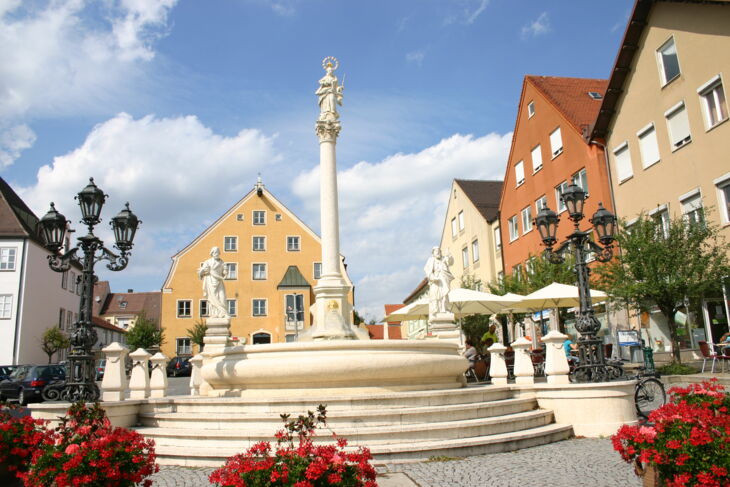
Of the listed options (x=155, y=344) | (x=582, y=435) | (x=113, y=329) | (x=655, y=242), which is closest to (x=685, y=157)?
(x=655, y=242)

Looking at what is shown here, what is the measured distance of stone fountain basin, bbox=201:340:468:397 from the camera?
10680mm

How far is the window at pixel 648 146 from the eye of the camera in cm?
2323

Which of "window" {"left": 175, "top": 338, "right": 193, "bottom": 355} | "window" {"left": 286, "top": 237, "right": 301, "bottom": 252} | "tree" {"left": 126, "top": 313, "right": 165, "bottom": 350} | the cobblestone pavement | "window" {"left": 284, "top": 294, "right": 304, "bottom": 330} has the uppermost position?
"window" {"left": 286, "top": 237, "right": 301, "bottom": 252}

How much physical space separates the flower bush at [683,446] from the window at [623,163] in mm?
21227

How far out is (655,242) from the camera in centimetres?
1844

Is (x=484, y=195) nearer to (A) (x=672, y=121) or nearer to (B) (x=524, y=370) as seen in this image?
(A) (x=672, y=121)

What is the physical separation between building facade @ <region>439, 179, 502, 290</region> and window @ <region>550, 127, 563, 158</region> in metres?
8.49

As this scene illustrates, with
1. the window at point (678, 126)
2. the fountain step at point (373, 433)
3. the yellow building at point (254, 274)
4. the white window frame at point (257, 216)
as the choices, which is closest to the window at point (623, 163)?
the window at point (678, 126)

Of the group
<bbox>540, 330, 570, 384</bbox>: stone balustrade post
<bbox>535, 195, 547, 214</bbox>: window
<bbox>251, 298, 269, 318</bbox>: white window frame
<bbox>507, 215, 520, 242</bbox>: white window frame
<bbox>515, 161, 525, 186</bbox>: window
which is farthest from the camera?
<bbox>251, 298, 269, 318</bbox>: white window frame

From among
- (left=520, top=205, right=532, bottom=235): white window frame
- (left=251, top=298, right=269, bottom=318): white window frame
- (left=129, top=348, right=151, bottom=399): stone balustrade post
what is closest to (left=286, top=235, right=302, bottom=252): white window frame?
(left=251, top=298, right=269, bottom=318): white window frame

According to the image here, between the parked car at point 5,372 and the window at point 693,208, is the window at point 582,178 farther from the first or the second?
the parked car at point 5,372

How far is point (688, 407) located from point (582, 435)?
5.50 metres

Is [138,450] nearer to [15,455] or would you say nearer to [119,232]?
[15,455]

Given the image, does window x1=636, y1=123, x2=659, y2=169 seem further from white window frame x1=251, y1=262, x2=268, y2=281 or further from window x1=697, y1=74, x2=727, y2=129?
white window frame x1=251, y1=262, x2=268, y2=281
